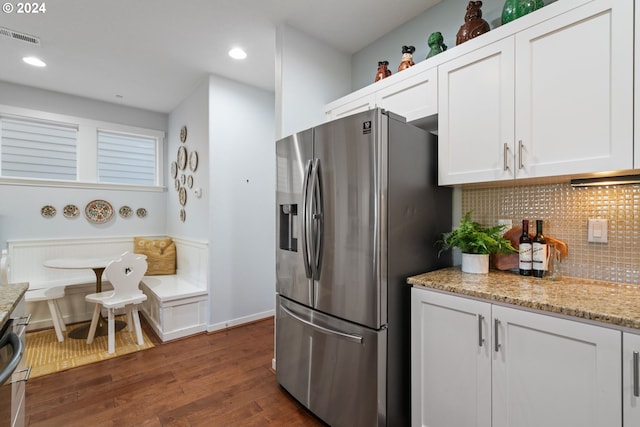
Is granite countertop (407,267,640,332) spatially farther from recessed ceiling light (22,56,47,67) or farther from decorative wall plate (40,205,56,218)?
decorative wall plate (40,205,56,218)

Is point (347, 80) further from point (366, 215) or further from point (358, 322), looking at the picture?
point (358, 322)

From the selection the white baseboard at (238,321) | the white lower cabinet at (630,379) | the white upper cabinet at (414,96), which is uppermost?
the white upper cabinet at (414,96)

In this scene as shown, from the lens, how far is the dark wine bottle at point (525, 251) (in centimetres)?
165

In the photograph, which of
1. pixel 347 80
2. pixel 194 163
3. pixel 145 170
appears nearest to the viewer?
pixel 347 80

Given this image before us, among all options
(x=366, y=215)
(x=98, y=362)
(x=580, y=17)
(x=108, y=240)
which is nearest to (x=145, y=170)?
(x=108, y=240)

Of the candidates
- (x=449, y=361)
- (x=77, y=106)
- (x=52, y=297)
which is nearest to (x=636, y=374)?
(x=449, y=361)

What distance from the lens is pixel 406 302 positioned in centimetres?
169

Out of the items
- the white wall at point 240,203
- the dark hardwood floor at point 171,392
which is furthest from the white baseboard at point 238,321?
the dark hardwood floor at point 171,392

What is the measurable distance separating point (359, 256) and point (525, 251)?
0.92 m

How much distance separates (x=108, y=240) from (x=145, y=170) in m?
1.12

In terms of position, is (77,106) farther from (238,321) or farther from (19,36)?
(238,321)

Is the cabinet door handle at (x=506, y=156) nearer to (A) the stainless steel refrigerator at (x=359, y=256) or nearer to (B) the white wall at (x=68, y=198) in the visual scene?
(A) the stainless steel refrigerator at (x=359, y=256)

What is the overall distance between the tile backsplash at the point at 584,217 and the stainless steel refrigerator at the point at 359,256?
42cm

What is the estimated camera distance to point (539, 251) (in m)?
1.62
